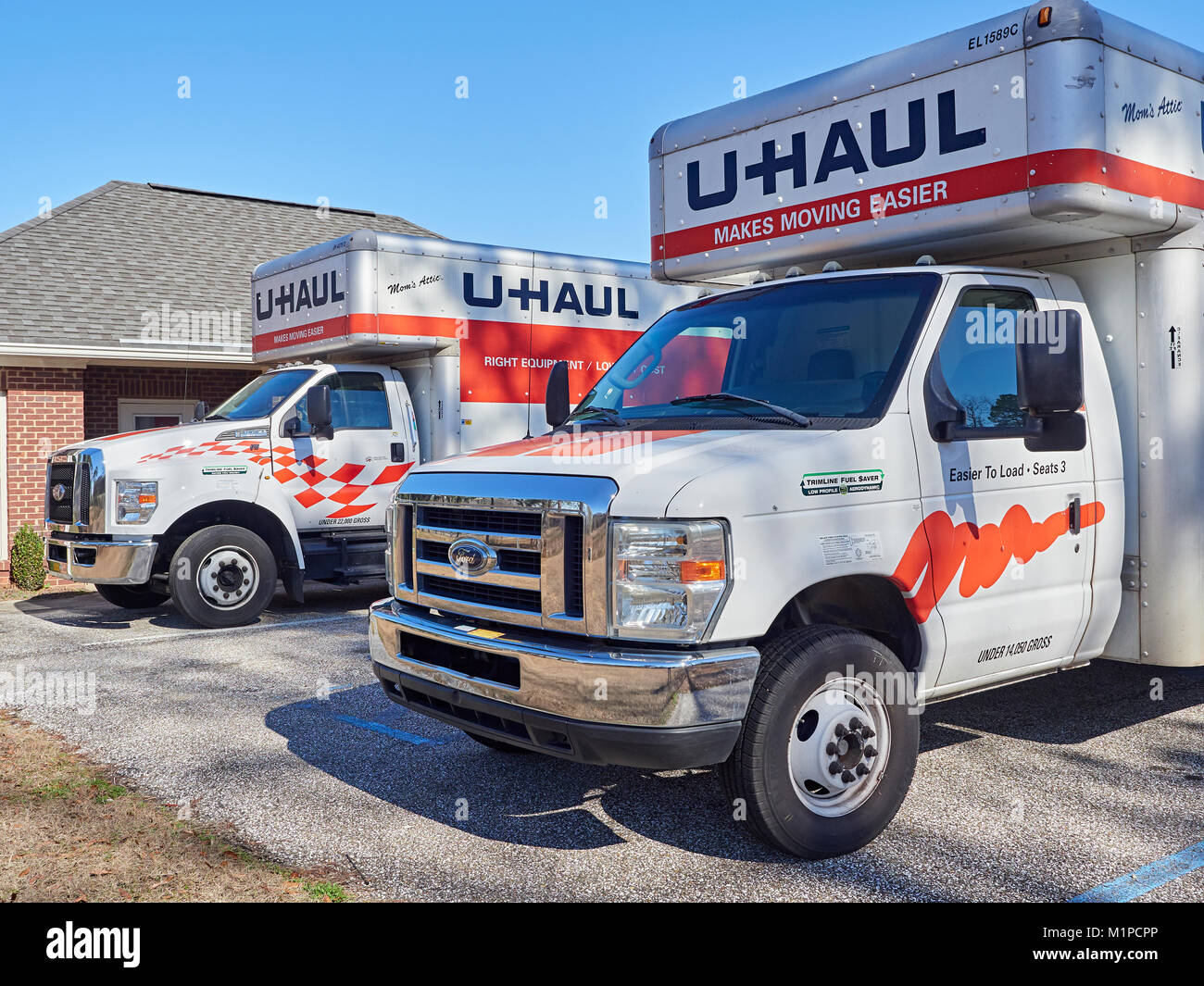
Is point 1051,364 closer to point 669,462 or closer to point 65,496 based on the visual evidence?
point 669,462

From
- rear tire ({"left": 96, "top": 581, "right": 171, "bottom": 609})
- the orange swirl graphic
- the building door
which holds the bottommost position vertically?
rear tire ({"left": 96, "top": 581, "right": 171, "bottom": 609})

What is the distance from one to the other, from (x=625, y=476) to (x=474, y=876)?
156cm

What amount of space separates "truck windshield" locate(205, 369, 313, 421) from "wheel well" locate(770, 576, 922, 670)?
22.6ft

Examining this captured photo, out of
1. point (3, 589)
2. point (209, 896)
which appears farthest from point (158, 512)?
point (209, 896)

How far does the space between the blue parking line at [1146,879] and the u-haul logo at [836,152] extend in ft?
10.0

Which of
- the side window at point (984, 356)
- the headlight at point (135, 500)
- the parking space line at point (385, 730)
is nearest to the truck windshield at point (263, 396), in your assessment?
the headlight at point (135, 500)

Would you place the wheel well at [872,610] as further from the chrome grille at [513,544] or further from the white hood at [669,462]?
the chrome grille at [513,544]

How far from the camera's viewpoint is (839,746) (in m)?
4.02

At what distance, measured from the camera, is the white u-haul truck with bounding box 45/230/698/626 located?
9266 millimetres

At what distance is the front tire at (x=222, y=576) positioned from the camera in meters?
9.27

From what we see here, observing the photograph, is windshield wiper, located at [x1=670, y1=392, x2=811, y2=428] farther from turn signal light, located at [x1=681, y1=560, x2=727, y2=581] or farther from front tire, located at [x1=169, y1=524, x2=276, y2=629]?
front tire, located at [x1=169, y1=524, x2=276, y2=629]

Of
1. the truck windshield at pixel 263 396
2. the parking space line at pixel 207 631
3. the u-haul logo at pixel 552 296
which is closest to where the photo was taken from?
the parking space line at pixel 207 631

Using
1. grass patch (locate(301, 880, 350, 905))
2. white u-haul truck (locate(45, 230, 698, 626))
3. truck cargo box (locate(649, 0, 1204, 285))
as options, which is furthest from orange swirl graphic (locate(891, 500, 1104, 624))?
white u-haul truck (locate(45, 230, 698, 626))

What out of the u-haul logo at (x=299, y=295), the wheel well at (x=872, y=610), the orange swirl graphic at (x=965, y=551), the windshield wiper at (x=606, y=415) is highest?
the u-haul logo at (x=299, y=295)
